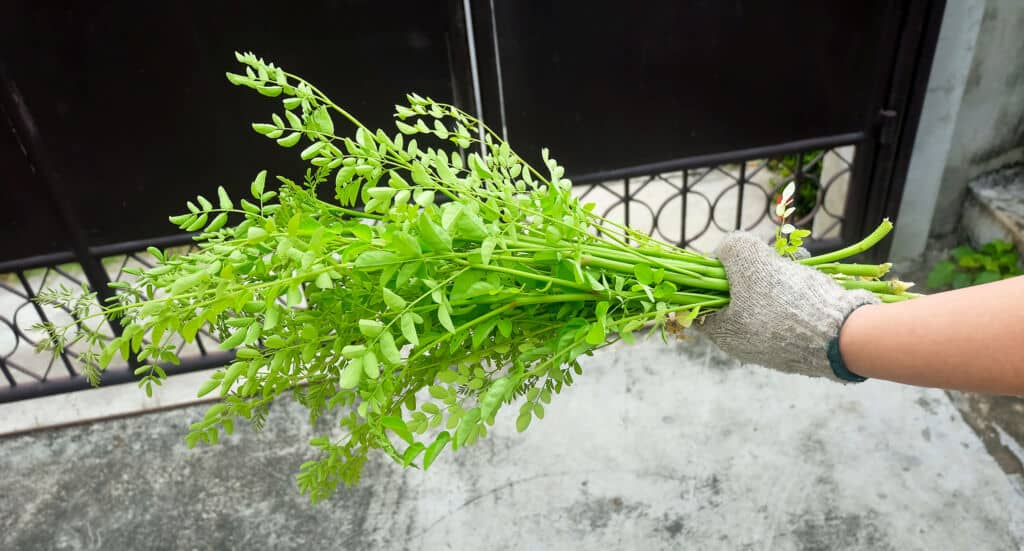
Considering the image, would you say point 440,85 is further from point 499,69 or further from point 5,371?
point 5,371

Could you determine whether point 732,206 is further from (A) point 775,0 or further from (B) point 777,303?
(B) point 777,303

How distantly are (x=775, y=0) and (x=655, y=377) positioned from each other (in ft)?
4.72

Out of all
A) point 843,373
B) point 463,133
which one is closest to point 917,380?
point 843,373

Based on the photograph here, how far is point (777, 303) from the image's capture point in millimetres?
1354

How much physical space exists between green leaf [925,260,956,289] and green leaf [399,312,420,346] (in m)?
2.94

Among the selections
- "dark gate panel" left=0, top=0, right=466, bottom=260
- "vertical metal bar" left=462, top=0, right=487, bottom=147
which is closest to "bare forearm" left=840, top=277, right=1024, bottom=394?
"vertical metal bar" left=462, top=0, right=487, bottom=147

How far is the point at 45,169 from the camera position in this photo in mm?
2469

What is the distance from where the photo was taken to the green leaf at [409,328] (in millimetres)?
995

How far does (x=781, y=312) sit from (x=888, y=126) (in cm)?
191

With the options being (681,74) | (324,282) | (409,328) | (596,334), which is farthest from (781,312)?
(681,74)

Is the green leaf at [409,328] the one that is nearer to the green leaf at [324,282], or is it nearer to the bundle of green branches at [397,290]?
the bundle of green branches at [397,290]

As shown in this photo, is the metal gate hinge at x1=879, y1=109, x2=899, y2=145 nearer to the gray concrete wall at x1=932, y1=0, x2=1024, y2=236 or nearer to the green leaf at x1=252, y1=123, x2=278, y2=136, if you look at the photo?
the gray concrete wall at x1=932, y1=0, x2=1024, y2=236

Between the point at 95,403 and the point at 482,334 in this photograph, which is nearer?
the point at 482,334

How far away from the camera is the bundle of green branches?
1.03 m
